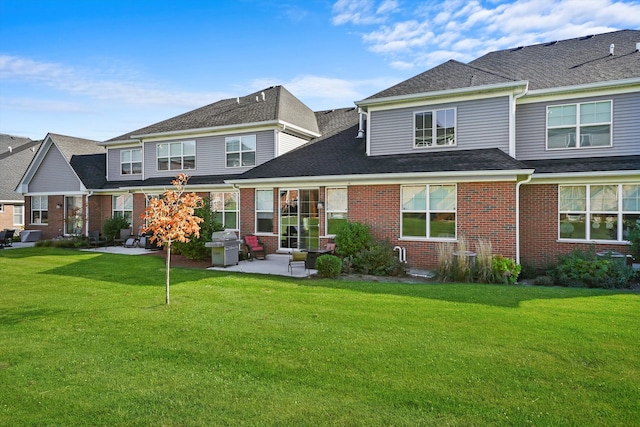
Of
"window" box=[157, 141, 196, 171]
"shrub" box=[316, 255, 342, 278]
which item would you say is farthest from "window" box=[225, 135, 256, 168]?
"shrub" box=[316, 255, 342, 278]

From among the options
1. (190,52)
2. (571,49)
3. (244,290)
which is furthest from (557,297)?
(190,52)

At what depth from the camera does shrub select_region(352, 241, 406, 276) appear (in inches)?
508

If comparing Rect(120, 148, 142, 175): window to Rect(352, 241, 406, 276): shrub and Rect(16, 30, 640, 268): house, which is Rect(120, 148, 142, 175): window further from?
Rect(352, 241, 406, 276): shrub

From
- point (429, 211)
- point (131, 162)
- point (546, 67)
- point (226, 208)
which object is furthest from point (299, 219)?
point (131, 162)

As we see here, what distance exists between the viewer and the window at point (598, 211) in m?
12.7

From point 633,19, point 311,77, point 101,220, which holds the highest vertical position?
point 633,19

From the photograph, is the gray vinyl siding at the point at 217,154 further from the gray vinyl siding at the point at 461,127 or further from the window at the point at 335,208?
the gray vinyl siding at the point at 461,127

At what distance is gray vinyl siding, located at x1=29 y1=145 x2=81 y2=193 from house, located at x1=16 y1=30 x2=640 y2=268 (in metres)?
12.0

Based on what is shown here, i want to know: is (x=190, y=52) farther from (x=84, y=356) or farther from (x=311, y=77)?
(x=84, y=356)

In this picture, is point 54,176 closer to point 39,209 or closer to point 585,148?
point 39,209

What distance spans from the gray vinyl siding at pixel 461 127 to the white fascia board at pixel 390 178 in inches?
73.1

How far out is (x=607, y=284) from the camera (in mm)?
10922

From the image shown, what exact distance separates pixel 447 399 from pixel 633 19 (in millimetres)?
20032

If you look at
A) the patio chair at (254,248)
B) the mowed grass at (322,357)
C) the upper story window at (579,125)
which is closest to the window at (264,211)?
the patio chair at (254,248)
